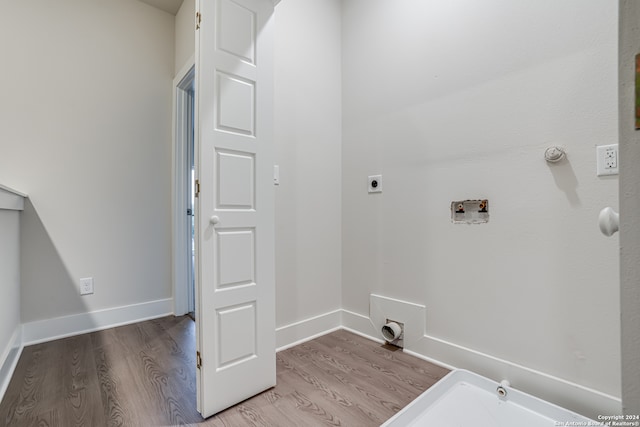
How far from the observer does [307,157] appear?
2.14m

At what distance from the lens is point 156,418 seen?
4.26 ft

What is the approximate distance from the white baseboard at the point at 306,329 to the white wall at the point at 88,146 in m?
1.27

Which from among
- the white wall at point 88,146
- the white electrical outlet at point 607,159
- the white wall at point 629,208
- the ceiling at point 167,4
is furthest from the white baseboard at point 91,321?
the white electrical outlet at point 607,159

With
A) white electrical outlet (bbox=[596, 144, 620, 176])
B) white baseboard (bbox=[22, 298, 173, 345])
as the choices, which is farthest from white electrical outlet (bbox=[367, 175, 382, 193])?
white baseboard (bbox=[22, 298, 173, 345])

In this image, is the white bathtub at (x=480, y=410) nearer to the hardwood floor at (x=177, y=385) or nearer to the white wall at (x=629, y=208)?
the hardwood floor at (x=177, y=385)

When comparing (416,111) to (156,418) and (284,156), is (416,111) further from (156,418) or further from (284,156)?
(156,418)

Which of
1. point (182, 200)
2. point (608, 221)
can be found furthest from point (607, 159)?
point (182, 200)

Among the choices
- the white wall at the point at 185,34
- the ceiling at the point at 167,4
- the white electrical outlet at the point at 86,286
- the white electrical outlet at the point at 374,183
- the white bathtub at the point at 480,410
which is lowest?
the white bathtub at the point at 480,410

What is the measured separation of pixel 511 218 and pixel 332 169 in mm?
1218

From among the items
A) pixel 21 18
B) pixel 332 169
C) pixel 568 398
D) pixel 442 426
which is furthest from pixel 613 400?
pixel 21 18

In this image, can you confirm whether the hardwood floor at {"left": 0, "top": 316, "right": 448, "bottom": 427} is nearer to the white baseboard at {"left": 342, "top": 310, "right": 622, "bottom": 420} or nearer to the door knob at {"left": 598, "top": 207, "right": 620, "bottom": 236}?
the white baseboard at {"left": 342, "top": 310, "right": 622, "bottom": 420}

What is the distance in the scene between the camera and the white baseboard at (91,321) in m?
2.05

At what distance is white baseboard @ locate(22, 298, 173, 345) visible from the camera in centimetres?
205

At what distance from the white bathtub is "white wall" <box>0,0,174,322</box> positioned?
7.21 feet
